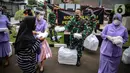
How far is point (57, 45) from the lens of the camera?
17.1 feet

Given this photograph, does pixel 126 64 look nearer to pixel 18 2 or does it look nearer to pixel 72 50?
pixel 72 50

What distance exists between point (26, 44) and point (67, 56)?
1.83 m

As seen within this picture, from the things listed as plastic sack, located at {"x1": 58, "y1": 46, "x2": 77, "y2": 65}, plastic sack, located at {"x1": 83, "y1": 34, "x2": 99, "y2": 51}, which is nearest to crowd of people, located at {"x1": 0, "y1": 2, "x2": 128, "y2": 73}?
plastic sack, located at {"x1": 58, "y1": 46, "x2": 77, "y2": 65}

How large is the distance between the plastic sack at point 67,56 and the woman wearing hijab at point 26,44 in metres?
1.60

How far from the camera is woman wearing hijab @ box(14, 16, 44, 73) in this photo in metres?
1.91

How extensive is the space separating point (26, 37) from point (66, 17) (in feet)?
15.5

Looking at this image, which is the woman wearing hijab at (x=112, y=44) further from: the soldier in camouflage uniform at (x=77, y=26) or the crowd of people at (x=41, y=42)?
the soldier in camouflage uniform at (x=77, y=26)

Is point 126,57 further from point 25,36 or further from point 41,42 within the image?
point 25,36

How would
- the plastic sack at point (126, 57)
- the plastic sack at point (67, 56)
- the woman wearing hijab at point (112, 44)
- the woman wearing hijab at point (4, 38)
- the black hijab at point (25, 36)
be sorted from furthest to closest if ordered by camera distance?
the plastic sack at point (126, 57) → the plastic sack at point (67, 56) → the woman wearing hijab at point (4, 38) → the woman wearing hijab at point (112, 44) → the black hijab at point (25, 36)

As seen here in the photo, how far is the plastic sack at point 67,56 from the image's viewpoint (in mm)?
3586

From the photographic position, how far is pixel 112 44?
2717 millimetres

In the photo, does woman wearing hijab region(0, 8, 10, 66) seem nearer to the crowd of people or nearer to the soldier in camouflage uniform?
the crowd of people

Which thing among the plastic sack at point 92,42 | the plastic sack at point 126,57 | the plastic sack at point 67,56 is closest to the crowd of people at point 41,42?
the plastic sack at point 67,56

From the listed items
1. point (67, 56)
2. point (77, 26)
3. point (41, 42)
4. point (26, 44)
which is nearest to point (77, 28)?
point (77, 26)
